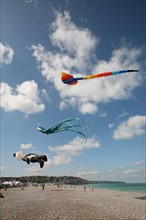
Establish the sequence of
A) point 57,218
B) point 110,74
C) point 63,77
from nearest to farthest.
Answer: point 110,74 < point 63,77 < point 57,218

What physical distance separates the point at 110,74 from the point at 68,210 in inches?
847

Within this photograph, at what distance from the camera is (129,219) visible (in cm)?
2439

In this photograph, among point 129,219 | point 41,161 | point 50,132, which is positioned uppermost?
point 50,132

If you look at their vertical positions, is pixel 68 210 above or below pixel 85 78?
below

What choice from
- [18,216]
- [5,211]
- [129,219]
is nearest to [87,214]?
[129,219]

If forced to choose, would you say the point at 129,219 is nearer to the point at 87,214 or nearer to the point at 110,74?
the point at 87,214

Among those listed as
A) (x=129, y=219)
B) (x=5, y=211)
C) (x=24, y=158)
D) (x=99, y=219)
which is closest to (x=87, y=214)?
(x=99, y=219)

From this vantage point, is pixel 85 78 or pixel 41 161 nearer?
pixel 41 161

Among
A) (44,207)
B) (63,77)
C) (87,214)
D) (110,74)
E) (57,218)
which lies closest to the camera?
(110,74)

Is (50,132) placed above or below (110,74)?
below

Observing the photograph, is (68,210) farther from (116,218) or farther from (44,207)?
(116,218)

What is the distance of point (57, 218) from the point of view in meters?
23.2

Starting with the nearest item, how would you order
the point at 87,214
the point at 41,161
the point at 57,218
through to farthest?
the point at 41,161 → the point at 57,218 → the point at 87,214

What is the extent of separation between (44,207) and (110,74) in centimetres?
2340
